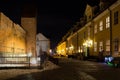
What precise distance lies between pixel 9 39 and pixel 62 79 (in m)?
17.9

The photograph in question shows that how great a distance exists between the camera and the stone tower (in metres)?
59.7

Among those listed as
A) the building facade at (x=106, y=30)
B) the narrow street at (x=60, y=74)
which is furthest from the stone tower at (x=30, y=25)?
the narrow street at (x=60, y=74)

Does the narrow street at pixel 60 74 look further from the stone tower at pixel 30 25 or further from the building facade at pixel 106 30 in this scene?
the stone tower at pixel 30 25

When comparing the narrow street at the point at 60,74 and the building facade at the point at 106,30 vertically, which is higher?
the building facade at the point at 106,30

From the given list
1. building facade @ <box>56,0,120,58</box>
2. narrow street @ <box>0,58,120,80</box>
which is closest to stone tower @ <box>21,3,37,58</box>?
building facade @ <box>56,0,120,58</box>

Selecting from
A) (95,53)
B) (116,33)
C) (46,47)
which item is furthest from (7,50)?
(46,47)

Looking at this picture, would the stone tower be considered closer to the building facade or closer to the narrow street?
the building facade

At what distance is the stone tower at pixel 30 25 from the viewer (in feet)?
196

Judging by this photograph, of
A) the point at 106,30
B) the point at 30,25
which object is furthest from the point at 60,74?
the point at 30,25

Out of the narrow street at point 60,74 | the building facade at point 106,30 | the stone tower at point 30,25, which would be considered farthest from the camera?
the stone tower at point 30,25

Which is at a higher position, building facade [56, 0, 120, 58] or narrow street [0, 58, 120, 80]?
building facade [56, 0, 120, 58]

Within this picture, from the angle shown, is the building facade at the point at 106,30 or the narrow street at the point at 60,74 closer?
the narrow street at the point at 60,74

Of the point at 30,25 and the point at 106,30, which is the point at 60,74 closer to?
the point at 106,30

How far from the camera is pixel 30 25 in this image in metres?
62.4
